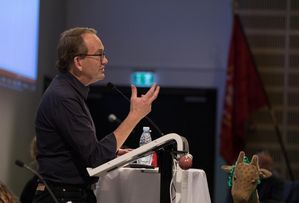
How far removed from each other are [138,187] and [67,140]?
1.93 feet

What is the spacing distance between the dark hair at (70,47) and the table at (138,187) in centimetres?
61

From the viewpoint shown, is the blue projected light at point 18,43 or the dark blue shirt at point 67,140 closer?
the dark blue shirt at point 67,140

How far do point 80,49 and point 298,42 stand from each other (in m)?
4.85

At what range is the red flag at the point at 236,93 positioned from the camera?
6277mm

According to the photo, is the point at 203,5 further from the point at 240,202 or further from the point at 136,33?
the point at 240,202

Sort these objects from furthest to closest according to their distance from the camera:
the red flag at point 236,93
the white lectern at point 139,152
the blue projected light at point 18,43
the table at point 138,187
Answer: the red flag at point 236,93 → the blue projected light at point 18,43 → the table at point 138,187 → the white lectern at point 139,152

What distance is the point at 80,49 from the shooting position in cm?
220

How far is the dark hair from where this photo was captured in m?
2.20

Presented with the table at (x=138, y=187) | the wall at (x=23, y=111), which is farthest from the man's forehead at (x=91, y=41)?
the wall at (x=23, y=111)

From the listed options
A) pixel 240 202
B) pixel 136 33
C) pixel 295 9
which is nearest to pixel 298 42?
pixel 295 9

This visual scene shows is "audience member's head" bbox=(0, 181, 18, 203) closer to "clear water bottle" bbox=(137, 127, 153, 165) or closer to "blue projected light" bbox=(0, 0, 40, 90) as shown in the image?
"clear water bottle" bbox=(137, 127, 153, 165)

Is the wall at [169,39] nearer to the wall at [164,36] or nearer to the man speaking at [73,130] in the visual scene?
the wall at [164,36]

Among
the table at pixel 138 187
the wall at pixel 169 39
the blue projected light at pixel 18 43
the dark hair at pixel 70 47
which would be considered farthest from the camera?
the wall at pixel 169 39

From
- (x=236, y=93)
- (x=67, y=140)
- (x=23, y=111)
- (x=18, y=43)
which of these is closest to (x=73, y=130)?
(x=67, y=140)
